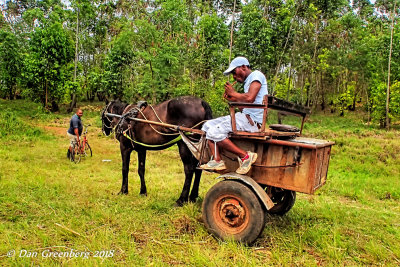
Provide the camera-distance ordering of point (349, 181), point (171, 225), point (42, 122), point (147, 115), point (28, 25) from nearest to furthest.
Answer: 1. point (171, 225)
2. point (147, 115)
3. point (349, 181)
4. point (42, 122)
5. point (28, 25)

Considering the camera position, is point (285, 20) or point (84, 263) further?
point (285, 20)

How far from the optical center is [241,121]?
3.63m

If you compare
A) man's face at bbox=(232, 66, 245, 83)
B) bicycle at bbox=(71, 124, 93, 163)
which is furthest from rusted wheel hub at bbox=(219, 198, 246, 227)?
bicycle at bbox=(71, 124, 93, 163)

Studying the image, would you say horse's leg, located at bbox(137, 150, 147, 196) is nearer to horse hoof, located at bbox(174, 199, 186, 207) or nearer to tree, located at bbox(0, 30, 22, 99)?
horse hoof, located at bbox(174, 199, 186, 207)

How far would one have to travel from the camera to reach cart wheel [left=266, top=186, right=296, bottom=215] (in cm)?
423

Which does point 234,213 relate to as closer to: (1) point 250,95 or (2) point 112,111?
(1) point 250,95

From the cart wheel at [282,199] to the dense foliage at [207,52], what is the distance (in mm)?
15100

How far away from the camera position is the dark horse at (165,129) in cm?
506

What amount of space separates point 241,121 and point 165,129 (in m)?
1.99

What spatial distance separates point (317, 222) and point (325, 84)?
2873 centimetres

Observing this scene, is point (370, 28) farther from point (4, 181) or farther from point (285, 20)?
point (4, 181)

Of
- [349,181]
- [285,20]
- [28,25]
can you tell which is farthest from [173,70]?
[28,25]

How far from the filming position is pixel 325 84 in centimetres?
2944

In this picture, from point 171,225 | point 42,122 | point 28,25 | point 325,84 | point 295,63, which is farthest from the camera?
Result: point 28,25
